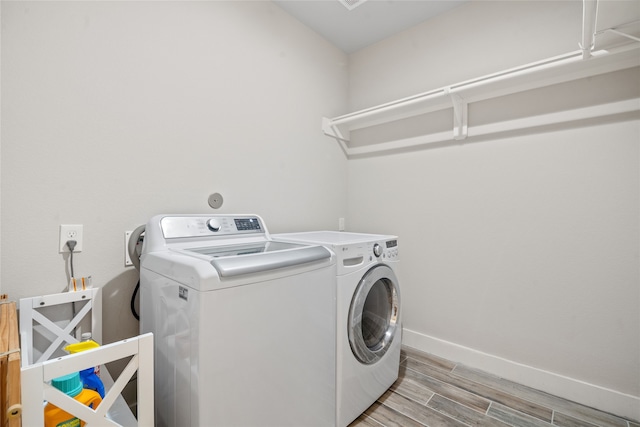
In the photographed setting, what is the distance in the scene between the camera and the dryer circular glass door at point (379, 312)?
1.49 meters

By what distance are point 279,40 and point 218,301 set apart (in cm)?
190

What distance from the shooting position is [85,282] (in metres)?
1.22

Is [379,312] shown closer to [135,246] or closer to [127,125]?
[135,246]

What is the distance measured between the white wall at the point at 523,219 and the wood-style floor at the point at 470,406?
108 mm

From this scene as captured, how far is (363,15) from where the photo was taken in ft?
6.93

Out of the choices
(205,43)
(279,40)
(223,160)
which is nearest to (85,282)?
(223,160)

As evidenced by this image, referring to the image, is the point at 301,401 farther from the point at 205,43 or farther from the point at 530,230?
the point at 205,43

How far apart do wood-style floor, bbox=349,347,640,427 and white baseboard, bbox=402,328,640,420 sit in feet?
0.13

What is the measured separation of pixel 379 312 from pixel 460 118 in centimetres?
141

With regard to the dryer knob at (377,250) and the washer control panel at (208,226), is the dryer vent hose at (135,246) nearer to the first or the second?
the washer control panel at (208,226)

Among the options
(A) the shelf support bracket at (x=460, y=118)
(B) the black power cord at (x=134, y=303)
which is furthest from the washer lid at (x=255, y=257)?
(A) the shelf support bracket at (x=460, y=118)

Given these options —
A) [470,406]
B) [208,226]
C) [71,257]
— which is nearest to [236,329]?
[208,226]

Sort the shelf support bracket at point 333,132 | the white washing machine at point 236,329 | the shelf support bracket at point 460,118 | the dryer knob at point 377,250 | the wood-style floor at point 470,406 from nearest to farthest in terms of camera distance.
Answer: the white washing machine at point 236,329
the wood-style floor at point 470,406
the dryer knob at point 377,250
the shelf support bracket at point 460,118
the shelf support bracket at point 333,132

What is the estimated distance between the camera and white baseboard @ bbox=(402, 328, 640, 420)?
146 centimetres
